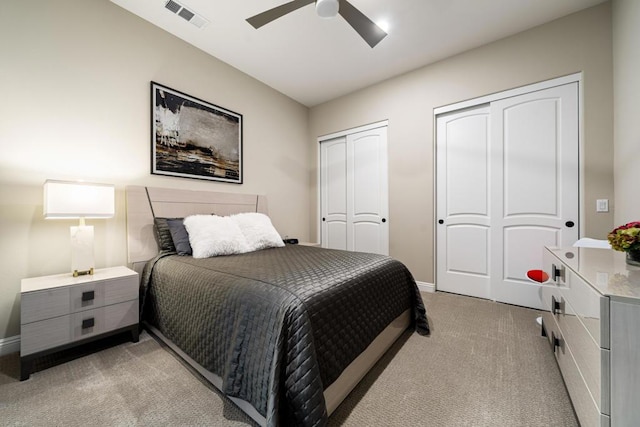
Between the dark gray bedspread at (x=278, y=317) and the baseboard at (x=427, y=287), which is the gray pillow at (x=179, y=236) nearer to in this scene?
the dark gray bedspread at (x=278, y=317)

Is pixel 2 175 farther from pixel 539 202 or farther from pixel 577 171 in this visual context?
pixel 577 171

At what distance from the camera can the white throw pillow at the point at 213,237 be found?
212cm

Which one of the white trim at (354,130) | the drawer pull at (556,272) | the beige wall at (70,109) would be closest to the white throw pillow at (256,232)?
the beige wall at (70,109)

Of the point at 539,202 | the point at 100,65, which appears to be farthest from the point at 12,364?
the point at 539,202

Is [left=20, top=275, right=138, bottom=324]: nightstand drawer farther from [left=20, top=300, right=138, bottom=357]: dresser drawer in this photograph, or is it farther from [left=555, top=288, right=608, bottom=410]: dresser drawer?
[left=555, top=288, right=608, bottom=410]: dresser drawer

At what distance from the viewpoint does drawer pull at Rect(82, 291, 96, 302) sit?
168 cm

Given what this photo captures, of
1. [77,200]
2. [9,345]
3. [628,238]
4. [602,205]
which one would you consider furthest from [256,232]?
[602,205]

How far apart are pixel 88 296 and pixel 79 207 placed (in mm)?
617

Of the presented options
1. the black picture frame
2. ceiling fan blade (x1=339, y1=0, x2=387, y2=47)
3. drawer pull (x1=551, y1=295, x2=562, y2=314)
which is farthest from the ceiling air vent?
drawer pull (x1=551, y1=295, x2=562, y2=314)

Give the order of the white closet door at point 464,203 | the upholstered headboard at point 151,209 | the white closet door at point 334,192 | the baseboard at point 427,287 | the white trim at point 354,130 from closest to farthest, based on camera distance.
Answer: the upholstered headboard at point 151,209, the white closet door at point 464,203, the baseboard at point 427,287, the white trim at point 354,130, the white closet door at point 334,192

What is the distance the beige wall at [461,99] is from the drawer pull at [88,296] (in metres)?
3.07

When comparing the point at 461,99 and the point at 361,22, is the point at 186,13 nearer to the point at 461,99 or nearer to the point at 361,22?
the point at 361,22

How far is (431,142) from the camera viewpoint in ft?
10.1

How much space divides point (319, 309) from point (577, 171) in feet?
9.15
